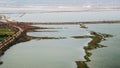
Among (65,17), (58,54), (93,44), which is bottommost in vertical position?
(58,54)

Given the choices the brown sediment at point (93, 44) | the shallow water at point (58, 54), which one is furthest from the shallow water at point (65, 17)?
the shallow water at point (58, 54)

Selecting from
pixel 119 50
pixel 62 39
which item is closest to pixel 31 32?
pixel 62 39

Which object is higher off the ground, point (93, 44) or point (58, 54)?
point (93, 44)

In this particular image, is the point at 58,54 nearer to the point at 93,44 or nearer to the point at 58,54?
the point at 58,54

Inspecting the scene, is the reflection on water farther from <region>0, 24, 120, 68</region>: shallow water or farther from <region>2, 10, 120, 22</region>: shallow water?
<region>2, 10, 120, 22</region>: shallow water

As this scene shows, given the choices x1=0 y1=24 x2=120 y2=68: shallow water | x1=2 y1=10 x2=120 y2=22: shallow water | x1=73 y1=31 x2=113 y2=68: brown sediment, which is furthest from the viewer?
x1=2 y1=10 x2=120 y2=22: shallow water

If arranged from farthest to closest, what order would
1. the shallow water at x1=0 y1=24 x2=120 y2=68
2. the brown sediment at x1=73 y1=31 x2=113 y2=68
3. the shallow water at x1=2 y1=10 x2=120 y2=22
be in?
the shallow water at x1=2 y1=10 x2=120 y2=22
the shallow water at x1=0 y1=24 x2=120 y2=68
the brown sediment at x1=73 y1=31 x2=113 y2=68

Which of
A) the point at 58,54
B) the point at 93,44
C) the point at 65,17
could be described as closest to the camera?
the point at 58,54

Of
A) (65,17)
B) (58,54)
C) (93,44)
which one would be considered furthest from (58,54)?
(65,17)

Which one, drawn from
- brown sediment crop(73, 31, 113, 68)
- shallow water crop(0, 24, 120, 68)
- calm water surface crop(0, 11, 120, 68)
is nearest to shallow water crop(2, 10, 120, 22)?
brown sediment crop(73, 31, 113, 68)

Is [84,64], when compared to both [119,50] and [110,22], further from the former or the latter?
[110,22]

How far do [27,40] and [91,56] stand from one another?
1055cm

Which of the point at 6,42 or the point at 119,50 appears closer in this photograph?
the point at 119,50

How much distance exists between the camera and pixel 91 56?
2550cm
